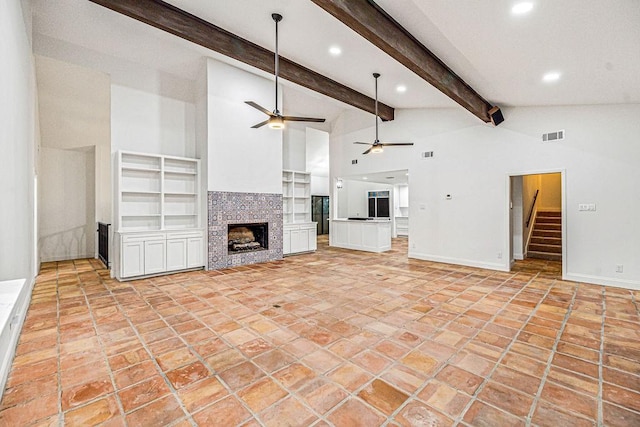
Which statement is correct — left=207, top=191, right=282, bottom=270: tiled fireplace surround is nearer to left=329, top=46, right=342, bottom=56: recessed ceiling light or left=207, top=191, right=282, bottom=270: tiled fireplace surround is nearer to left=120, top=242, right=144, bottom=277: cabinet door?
left=120, top=242, right=144, bottom=277: cabinet door

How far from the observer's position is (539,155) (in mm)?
5613

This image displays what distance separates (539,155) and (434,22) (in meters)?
3.81

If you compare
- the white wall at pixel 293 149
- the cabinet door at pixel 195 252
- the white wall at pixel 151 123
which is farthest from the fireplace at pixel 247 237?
the white wall at pixel 293 149

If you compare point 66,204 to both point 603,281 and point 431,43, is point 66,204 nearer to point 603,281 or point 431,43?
point 431,43

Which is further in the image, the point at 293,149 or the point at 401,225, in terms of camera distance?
the point at 401,225

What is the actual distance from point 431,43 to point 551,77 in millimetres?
1744

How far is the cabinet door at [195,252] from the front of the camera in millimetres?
5984

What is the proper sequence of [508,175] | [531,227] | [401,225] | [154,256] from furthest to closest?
[401,225], [531,227], [508,175], [154,256]

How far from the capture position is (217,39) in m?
4.96

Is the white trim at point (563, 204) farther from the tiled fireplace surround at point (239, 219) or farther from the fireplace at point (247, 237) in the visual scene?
the fireplace at point (247, 237)

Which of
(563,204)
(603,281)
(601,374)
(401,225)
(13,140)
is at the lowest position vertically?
(601,374)

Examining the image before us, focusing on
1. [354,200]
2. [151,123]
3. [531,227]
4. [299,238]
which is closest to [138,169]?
[151,123]

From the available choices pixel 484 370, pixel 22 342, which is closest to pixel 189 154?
pixel 22 342

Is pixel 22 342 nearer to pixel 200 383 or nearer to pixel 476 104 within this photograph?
pixel 200 383
